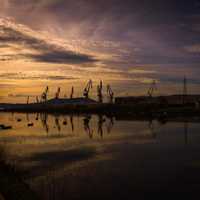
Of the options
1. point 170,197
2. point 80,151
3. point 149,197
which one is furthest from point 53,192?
point 80,151

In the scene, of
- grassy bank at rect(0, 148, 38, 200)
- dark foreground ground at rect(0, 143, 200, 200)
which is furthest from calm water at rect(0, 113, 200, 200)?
grassy bank at rect(0, 148, 38, 200)

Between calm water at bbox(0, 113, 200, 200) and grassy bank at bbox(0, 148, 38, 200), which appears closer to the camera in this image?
grassy bank at bbox(0, 148, 38, 200)

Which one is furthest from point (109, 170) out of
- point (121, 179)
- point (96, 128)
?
point (96, 128)

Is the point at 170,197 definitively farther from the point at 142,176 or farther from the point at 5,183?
the point at 5,183

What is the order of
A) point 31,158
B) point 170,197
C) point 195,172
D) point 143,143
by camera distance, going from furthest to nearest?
point 143,143 < point 31,158 < point 195,172 < point 170,197

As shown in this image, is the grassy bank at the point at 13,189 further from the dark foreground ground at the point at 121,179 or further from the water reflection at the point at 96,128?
the water reflection at the point at 96,128

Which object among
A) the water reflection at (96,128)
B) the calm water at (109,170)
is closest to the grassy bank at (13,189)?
the calm water at (109,170)

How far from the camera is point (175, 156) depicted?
692 inches

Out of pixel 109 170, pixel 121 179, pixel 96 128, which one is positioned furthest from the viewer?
pixel 96 128

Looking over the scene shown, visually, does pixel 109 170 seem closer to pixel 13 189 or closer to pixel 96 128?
pixel 13 189

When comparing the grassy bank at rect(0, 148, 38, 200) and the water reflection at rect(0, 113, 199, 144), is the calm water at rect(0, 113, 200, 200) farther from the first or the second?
the water reflection at rect(0, 113, 199, 144)

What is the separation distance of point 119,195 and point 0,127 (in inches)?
1420

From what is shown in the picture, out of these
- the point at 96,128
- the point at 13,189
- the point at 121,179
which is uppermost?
the point at 13,189

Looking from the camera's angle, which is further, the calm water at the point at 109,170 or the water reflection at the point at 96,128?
the water reflection at the point at 96,128
